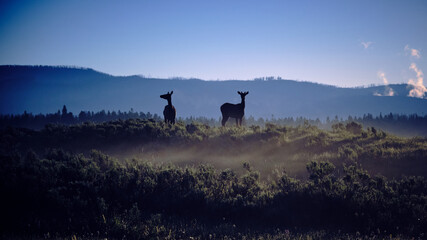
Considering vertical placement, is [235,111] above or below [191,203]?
above

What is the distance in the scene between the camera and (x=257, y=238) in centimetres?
733

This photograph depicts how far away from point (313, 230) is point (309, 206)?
1218 millimetres

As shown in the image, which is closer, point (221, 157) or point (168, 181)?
point (168, 181)

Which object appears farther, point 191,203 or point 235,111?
point 235,111

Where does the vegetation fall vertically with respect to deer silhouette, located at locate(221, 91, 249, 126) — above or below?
below

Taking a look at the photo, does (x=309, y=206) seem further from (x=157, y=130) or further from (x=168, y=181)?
(x=157, y=130)

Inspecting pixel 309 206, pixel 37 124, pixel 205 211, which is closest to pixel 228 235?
pixel 205 211

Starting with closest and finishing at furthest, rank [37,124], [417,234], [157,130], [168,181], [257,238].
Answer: [257,238] < [417,234] < [168,181] < [157,130] < [37,124]

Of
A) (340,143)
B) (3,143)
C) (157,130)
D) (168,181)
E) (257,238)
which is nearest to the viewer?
(257,238)

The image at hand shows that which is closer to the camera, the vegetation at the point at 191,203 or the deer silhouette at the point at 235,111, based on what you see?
the vegetation at the point at 191,203

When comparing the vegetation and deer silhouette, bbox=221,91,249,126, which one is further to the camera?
deer silhouette, bbox=221,91,249,126

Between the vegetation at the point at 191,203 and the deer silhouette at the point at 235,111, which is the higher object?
the deer silhouette at the point at 235,111

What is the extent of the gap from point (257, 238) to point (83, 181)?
5961 millimetres

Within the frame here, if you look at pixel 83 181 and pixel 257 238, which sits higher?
pixel 83 181
